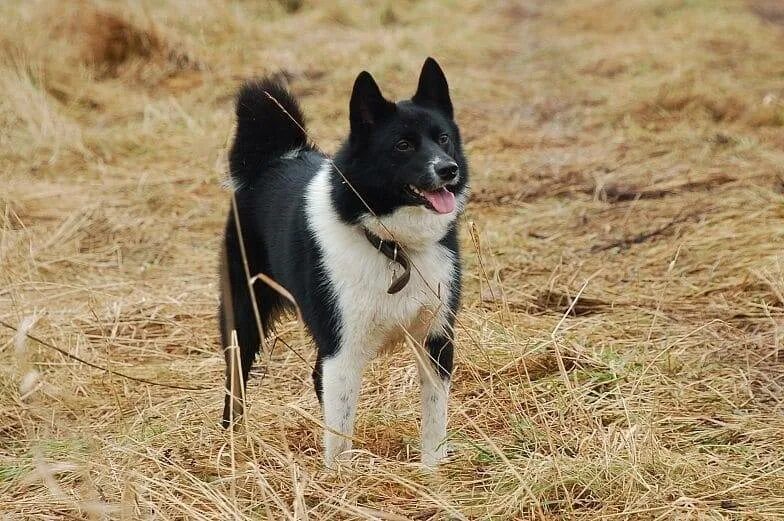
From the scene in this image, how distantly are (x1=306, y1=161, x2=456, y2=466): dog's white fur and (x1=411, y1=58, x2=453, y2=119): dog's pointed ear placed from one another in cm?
42

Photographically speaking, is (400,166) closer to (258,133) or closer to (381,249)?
(381,249)

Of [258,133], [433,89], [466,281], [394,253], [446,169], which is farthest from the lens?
[466,281]

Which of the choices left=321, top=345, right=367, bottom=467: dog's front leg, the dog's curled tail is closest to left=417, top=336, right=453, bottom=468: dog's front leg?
left=321, top=345, right=367, bottom=467: dog's front leg

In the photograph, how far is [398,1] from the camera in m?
14.5

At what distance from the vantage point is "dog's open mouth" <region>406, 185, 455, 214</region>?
124 inches

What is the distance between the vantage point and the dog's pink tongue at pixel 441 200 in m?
3.14

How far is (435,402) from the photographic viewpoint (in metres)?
3.26

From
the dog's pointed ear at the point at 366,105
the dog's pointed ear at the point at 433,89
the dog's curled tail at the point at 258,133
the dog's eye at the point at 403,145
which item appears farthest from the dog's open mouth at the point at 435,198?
the dog's curled tail at the point at 258,133

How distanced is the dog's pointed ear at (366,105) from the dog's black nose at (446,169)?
30 cm

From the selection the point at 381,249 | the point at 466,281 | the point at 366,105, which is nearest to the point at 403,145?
the point at 366,105

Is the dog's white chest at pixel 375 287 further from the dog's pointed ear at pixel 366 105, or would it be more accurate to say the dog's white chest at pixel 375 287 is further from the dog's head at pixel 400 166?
the dog's pointed ear at pixel 366 105

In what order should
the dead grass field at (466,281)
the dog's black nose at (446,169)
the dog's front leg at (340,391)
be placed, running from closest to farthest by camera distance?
the dead grass field at (466,281) < the dog's black nose at (446,169) < the dog's front leg at (340,391)

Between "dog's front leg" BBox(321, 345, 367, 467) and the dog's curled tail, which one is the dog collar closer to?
"dog's front leg" BBox(321, 345, 367, 467)

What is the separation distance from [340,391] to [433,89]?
102cm
